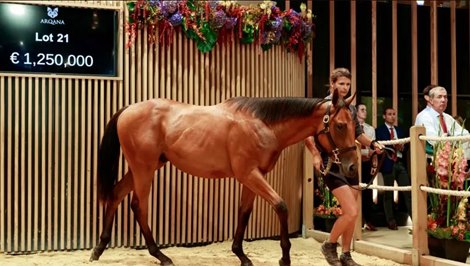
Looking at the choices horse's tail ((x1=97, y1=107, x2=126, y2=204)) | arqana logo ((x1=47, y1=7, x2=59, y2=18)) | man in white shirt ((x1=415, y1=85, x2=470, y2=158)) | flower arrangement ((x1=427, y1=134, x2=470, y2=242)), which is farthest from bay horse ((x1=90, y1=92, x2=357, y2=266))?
man in white shirt ((x1=415, y1=85, x2=470, y2=158))

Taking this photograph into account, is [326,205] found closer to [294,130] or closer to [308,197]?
[308,197]

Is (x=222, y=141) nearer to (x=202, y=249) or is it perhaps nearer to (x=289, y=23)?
(x=202, y=249)

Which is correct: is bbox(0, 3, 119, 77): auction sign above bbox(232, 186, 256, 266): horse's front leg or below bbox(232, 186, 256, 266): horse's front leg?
above

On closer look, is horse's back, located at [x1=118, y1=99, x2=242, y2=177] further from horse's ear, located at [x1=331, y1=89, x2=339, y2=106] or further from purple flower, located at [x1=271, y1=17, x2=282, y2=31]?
purple flower, located at [x1=271, y1=17, x2=282, y2=31]

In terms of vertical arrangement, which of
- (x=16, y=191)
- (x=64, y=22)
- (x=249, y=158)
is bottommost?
(x=16, y=191)

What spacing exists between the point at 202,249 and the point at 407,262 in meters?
1.92

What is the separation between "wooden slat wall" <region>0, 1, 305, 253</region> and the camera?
17.3 ft

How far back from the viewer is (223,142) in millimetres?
4547

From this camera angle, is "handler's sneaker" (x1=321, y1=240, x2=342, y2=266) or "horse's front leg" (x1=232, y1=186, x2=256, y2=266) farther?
"horse's front leg" (x1=232, y1=186, x2=256, y2=266)

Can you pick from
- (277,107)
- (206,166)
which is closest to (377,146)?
(277,107)

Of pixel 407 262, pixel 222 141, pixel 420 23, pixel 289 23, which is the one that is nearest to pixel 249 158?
pixel 222 141

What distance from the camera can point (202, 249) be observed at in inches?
219

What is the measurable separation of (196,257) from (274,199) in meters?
1.26

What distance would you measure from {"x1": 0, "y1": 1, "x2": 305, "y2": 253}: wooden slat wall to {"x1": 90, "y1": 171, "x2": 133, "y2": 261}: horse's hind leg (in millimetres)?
494
